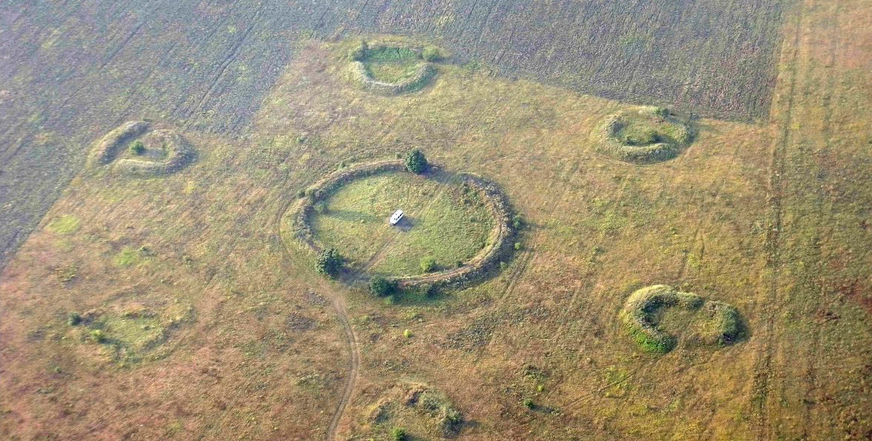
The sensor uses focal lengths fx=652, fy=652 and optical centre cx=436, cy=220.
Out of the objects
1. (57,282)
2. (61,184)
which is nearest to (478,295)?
(57,282)

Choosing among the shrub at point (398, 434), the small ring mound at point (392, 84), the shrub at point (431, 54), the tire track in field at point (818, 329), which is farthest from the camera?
the shrub at point (431, 54)

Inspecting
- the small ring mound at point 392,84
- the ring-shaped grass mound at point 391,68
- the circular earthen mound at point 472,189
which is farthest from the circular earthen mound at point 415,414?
the ring-shaped grass mound at point 391,68

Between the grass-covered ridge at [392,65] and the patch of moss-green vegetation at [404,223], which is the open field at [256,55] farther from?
the patch of moss-green vegetation at [404,223]

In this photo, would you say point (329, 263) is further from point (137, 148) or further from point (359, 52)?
point (359, 52)

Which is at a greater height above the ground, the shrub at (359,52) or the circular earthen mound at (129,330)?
the shrub at (359,52)

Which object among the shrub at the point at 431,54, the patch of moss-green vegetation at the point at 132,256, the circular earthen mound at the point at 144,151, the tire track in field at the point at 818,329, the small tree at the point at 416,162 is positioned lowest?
the tire track in field at the point at 818,329

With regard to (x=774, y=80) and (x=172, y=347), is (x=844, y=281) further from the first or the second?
(x=172, y=347)
